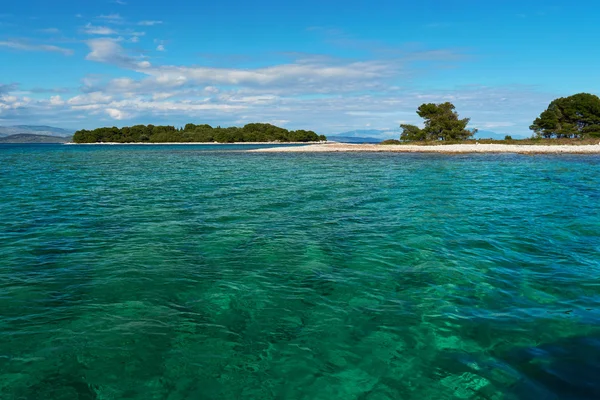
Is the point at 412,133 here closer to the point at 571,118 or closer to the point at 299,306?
the point at 571,118

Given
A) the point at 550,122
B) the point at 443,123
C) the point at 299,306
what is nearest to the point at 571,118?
the point at 550,122

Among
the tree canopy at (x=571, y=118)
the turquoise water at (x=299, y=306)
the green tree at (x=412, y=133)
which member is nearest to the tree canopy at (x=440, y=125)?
the green tree at (x=412, y=133)

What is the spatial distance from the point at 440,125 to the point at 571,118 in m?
30.0

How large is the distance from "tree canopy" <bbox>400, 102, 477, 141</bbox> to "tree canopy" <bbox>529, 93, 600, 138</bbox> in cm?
1647

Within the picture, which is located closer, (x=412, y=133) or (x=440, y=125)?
(x=440, y=125)

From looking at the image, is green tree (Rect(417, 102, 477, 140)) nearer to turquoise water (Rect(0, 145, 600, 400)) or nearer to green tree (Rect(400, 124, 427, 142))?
green tree (Rect(400, 124, 427, 142))

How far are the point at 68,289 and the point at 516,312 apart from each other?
996 centimetres

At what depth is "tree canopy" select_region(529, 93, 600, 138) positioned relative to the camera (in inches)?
3487

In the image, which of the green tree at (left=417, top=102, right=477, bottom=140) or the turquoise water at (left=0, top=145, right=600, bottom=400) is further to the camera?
the green tree at (left=417, top=102, right=477, bottom=140)

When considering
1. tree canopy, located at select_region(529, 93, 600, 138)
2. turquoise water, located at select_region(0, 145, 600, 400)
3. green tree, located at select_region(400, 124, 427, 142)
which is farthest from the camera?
green tree, located at select_region(400, 124, 427, 142)

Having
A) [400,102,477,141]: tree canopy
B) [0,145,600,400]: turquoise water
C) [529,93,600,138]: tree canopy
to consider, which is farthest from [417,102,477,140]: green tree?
[0,145,600,400]: turquoise water

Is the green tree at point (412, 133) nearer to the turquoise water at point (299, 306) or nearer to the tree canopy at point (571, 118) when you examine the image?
the tree canopy at point (571, 118)

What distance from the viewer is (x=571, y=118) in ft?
305

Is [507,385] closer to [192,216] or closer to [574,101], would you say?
[192,216]
